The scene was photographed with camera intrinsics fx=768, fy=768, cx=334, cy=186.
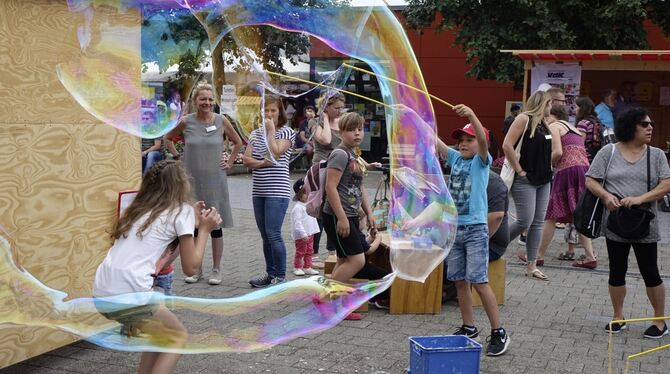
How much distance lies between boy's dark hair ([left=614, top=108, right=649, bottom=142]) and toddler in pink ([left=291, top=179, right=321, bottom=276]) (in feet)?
9.68

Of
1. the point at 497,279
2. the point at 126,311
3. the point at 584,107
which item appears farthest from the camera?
the point at 584,107

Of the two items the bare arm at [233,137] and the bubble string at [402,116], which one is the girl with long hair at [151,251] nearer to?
the bubble string at [402,116]

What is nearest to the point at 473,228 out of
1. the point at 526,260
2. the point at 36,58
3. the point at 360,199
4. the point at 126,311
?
the point at 360,199

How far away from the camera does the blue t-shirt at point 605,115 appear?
483 inches

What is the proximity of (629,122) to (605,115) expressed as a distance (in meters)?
7.08

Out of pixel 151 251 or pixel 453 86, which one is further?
pixel 453 86

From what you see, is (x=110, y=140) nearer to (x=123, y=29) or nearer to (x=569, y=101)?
(x=123, y=29)

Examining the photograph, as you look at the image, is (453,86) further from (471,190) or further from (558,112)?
(471,190)

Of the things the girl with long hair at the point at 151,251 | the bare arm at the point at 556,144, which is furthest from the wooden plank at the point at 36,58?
the bare arm at the point at 556,144

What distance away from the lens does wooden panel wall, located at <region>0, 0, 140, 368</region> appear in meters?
4.34

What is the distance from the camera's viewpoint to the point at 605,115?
1237 centimetres

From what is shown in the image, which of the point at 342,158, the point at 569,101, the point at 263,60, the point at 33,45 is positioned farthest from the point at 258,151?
the point at 569,101

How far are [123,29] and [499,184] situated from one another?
9.60 ft

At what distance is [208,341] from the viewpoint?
167 inches
